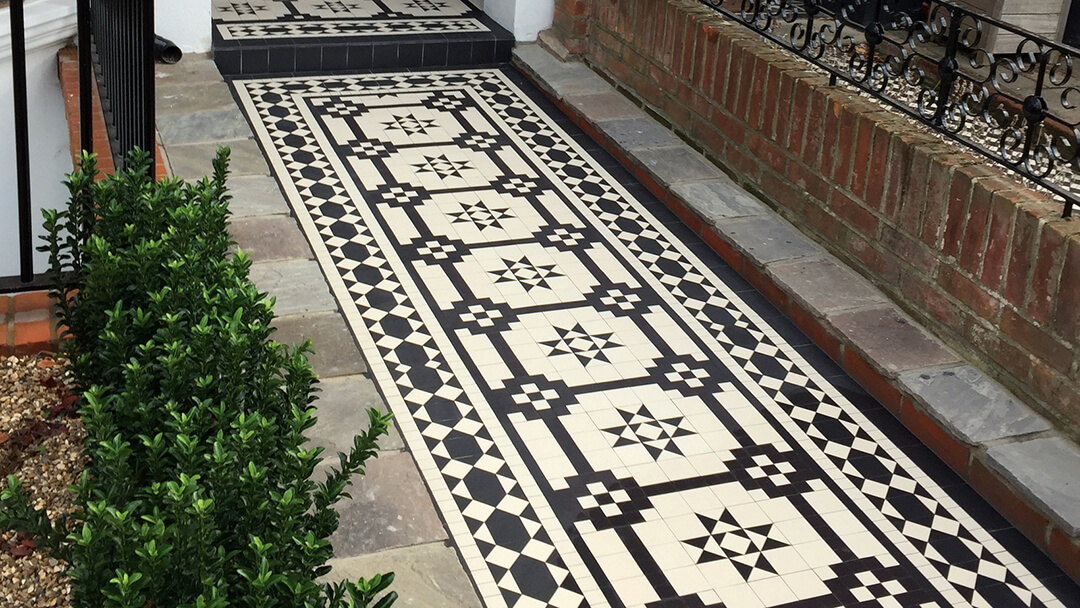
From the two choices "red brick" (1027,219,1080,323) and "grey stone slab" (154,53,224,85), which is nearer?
"red brick" (1027,219,1080,323)

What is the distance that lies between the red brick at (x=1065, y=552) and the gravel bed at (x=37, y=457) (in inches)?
100

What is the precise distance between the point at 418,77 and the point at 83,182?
3.66 metres

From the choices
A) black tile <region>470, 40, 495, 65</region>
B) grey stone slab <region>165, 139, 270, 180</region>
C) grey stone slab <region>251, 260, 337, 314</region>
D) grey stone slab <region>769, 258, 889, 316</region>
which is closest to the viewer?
grey stone slab <region>251, 260, 337, 314</region>

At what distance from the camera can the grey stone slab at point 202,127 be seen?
203 inches

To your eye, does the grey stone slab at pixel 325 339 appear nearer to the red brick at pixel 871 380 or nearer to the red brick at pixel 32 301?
the red brick at pixel 32 301

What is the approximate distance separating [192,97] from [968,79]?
344cm

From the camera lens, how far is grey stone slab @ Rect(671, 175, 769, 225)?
4.91 meters

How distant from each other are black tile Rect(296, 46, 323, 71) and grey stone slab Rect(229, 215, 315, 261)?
1948mm

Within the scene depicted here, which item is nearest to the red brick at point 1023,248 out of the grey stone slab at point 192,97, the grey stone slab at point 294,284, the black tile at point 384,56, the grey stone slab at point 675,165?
the grey stone slab at point 675,165

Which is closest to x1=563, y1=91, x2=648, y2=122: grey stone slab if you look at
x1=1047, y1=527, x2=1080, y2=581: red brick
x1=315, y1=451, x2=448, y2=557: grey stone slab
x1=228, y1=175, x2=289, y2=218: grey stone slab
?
x1=228, y1=175, x2=289, y2=218: grey stone slab

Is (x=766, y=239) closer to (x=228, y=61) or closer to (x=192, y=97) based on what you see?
(x=192, y=97)

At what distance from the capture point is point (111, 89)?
3.84 meters

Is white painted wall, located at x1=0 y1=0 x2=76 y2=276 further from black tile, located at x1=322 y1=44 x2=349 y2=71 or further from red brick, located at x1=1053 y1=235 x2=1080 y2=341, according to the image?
red brick, located at x1=1053 y1=235 x2=1080 y2=341

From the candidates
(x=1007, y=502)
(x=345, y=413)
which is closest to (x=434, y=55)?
(x=345, y=413)
